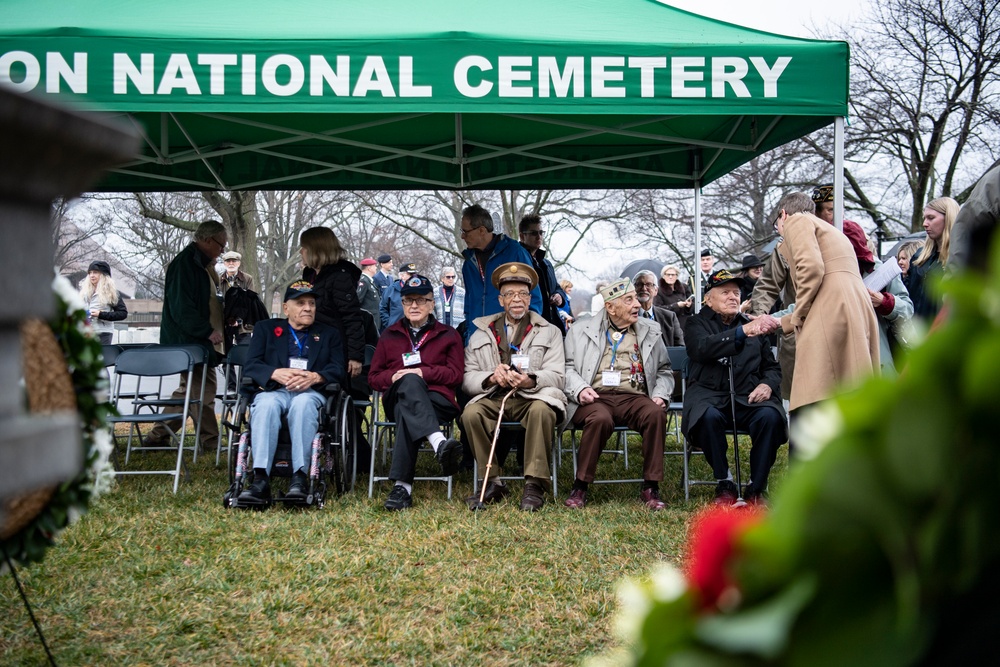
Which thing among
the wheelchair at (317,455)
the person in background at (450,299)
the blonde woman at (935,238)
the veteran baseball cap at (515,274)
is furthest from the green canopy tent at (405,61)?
the person in background at (450,299)

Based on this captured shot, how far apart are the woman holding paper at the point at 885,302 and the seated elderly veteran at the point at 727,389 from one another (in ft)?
2.23

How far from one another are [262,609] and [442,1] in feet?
13.5

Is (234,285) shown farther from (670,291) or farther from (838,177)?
(838,177)

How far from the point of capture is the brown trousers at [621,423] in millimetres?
5516

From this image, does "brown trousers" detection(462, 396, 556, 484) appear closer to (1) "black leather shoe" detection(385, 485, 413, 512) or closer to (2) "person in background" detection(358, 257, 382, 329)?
(1) "black leather shoe" detection(385, 485, 413, 512)

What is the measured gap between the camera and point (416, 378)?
581 cm

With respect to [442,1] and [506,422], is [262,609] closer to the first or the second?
[506,422]

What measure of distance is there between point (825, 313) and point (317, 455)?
3.18 meters

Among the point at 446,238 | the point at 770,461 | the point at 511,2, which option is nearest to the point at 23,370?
the point at 770,461

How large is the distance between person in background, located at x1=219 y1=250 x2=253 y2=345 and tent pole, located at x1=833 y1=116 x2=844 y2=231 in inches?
187

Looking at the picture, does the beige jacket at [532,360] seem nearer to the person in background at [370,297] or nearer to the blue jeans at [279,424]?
the blue jeans at [279,424]

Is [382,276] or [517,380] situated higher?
[382,276]

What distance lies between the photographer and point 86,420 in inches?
81.1

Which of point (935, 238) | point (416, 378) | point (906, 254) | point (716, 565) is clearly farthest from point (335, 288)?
point (716, 565)
